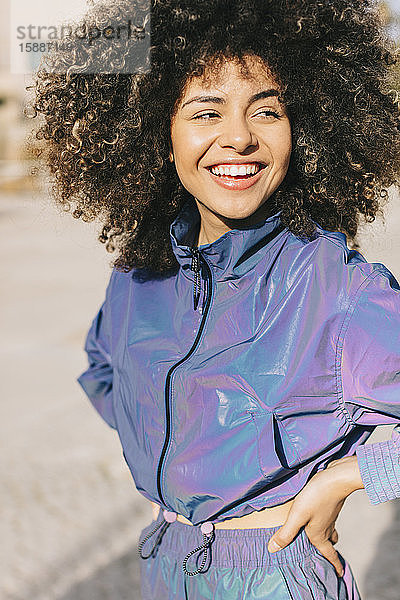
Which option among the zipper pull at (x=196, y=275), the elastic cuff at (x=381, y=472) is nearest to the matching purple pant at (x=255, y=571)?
the elastic cuff at (x=381, y=472)

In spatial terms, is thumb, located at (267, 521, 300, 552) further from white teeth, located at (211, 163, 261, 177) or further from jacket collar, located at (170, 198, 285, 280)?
white teeth, located at (211, 163, 261, 177)

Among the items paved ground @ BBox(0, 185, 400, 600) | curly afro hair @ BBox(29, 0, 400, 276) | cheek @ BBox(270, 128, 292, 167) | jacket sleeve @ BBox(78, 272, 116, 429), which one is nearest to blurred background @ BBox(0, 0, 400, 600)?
paved ground @ BBox(0, 185, 400, 600)

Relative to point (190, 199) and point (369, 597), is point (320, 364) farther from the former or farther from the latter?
point (369, 597)

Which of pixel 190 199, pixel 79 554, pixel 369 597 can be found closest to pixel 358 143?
pixel 190 199

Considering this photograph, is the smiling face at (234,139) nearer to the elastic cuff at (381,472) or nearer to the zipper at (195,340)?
the zipper at (195,340)

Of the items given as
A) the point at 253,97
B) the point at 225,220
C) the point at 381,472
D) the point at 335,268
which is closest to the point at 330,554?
the point at 381,472

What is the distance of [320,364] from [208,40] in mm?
718

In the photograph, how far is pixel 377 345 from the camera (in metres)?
1.58

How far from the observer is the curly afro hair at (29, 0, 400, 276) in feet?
5.70

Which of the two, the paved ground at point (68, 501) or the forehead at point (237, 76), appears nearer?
the forehead at point (237, 76)

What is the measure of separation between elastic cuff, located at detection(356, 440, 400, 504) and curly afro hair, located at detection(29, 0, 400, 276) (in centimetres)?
47

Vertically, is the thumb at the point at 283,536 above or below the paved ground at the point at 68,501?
above

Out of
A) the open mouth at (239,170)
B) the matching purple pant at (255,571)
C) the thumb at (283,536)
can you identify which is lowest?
the matching purple pant at (255,571)

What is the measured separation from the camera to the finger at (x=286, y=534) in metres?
1.75
